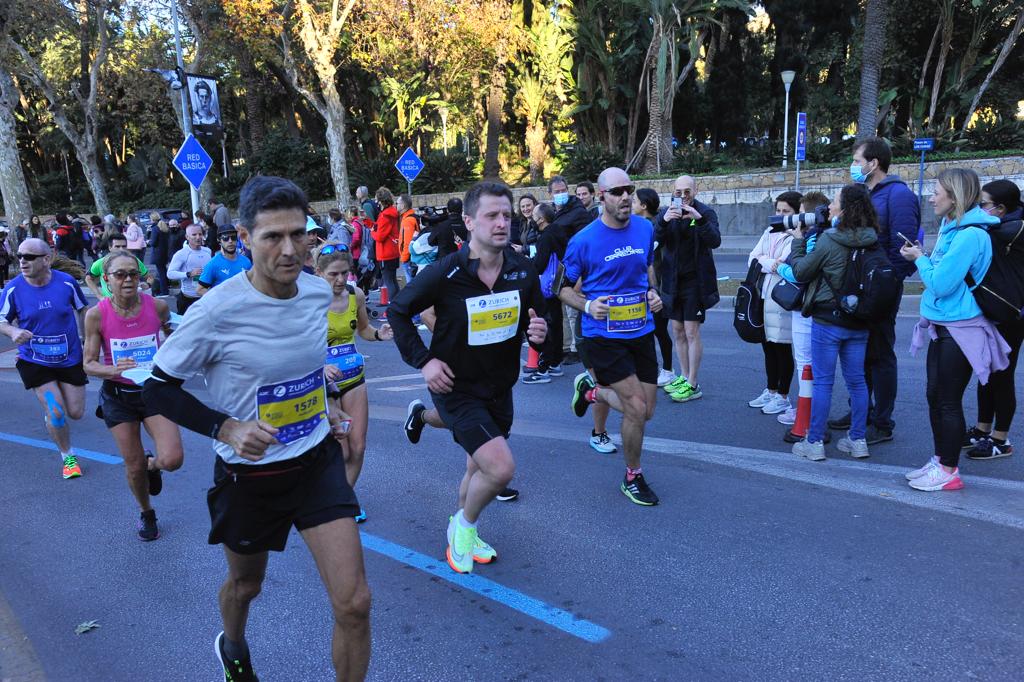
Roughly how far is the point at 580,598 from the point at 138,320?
133 inches

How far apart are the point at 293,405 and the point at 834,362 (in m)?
3.90

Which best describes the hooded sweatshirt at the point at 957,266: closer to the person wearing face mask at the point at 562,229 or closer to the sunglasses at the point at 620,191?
the sunglasses at the point at 620,191

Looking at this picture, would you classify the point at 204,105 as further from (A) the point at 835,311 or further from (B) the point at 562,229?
(A) the point at 835,311

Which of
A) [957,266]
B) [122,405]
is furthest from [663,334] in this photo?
[122,405]

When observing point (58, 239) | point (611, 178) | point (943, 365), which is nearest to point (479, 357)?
point (611, 178)

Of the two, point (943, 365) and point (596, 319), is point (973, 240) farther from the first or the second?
point (596, 319)

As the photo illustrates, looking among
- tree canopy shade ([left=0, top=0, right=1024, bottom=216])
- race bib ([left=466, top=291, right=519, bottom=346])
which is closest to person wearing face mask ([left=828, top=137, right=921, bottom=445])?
race bib ([left=466, top=291, right=519, bottom=346])

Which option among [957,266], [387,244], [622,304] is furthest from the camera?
[387,244]

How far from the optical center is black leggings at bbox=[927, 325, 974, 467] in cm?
452

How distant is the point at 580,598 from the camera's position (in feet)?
11.9

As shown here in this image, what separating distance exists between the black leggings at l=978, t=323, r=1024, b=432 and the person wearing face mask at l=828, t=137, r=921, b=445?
0.59m

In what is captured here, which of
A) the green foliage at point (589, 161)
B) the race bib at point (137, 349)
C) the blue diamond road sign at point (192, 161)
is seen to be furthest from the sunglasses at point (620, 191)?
the green foliage at point (589, 161)

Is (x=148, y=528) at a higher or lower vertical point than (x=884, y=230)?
lower

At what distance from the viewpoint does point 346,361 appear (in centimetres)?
461
